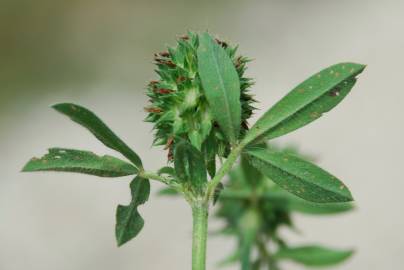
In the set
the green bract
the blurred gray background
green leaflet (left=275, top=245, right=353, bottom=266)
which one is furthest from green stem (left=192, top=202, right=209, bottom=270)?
the blurred gray background

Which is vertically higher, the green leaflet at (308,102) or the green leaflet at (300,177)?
the green leaflet at (308,102)

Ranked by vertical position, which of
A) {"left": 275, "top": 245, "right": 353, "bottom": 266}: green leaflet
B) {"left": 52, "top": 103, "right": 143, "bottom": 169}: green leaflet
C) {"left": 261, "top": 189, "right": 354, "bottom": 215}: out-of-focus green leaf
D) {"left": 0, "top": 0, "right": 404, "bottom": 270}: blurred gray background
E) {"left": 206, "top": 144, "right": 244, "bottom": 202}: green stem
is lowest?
{"left": 275, "top": 245, "right": 353, "bottom": 266}: green leaflet

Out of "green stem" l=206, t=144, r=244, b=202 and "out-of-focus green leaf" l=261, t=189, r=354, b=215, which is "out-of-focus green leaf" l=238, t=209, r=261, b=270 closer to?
"out-of-focus green leaf" l=261, t=189, r=354, b=215

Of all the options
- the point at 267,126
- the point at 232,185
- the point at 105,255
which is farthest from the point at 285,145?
the point at 105,255

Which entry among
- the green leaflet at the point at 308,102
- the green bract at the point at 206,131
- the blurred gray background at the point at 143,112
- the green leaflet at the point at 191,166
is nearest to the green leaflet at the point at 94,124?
the green bract at the point at 206,131

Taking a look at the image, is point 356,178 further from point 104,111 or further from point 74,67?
point 74,67

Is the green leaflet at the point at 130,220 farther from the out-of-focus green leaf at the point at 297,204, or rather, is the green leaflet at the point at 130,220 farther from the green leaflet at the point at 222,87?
the out-of-focus green leaf at the point at 297,204

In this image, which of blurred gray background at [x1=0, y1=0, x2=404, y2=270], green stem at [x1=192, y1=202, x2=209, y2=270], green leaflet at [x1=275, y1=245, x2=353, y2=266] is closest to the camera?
green stem at [x1=192, y1=202, x2=209, y2=270]
